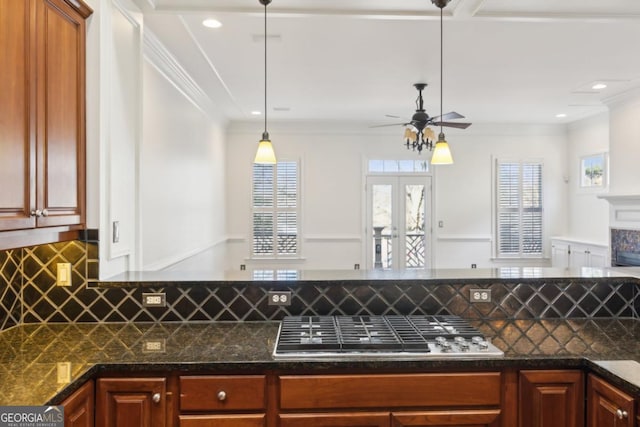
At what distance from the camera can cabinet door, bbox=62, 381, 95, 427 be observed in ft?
4.67

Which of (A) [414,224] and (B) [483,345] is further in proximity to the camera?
(A) [414,224]

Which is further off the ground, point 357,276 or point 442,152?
point 442,152

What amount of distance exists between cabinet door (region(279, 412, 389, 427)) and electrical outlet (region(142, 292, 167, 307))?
0.90m

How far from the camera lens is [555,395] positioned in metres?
1.65

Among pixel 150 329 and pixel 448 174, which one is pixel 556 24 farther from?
pixel 448 174

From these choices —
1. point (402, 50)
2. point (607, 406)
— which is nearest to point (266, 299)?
point (607, 406)

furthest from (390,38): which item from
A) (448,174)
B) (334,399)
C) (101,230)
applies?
(448,174)

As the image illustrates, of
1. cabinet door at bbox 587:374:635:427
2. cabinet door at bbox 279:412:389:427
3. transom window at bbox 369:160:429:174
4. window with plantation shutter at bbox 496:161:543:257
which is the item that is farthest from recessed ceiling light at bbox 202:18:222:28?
window with plantation shutter at bbox 496:161:543:257

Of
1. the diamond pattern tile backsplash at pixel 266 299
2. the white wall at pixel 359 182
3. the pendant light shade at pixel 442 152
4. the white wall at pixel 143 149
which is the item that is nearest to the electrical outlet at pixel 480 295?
the diamond pattern tile backsplash at pixel 266 299

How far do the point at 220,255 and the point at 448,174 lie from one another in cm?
408

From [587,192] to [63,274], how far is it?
7315 millimetres

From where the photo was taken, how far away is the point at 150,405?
5.30ft

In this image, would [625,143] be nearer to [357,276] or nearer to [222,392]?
[357,276]

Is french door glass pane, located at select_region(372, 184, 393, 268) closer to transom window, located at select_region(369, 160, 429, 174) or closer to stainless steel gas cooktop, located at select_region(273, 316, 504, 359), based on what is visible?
transom window, located at select_region(369, 160, 429, 174)
